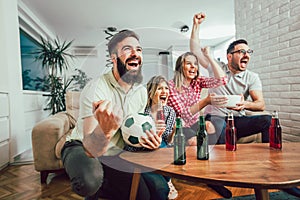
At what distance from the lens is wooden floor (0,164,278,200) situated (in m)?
1.37

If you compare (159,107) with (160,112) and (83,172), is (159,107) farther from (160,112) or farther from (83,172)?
(83,172)

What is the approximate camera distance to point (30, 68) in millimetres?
3123

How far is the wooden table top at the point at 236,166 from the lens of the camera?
2.04ft

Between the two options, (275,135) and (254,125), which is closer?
(275,135)

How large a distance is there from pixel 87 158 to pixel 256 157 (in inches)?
26.2

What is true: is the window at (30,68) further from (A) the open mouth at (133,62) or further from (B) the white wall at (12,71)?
(A) the open mouth at (133,62)

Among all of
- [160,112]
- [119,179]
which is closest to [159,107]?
[160,112]

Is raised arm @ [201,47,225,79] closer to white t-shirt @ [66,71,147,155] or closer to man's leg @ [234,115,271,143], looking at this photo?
white t-shirt @ [66,71,147,155]

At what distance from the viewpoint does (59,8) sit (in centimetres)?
286

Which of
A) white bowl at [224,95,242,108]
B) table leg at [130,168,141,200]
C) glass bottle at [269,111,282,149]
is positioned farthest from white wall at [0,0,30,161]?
glass bottle at [269,111,282,149]

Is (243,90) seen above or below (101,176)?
above

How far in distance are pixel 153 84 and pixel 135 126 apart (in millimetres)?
180

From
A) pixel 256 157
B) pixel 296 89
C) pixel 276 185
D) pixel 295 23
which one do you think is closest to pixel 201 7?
pixel 295 23

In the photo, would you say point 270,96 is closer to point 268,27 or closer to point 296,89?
point 296,89
